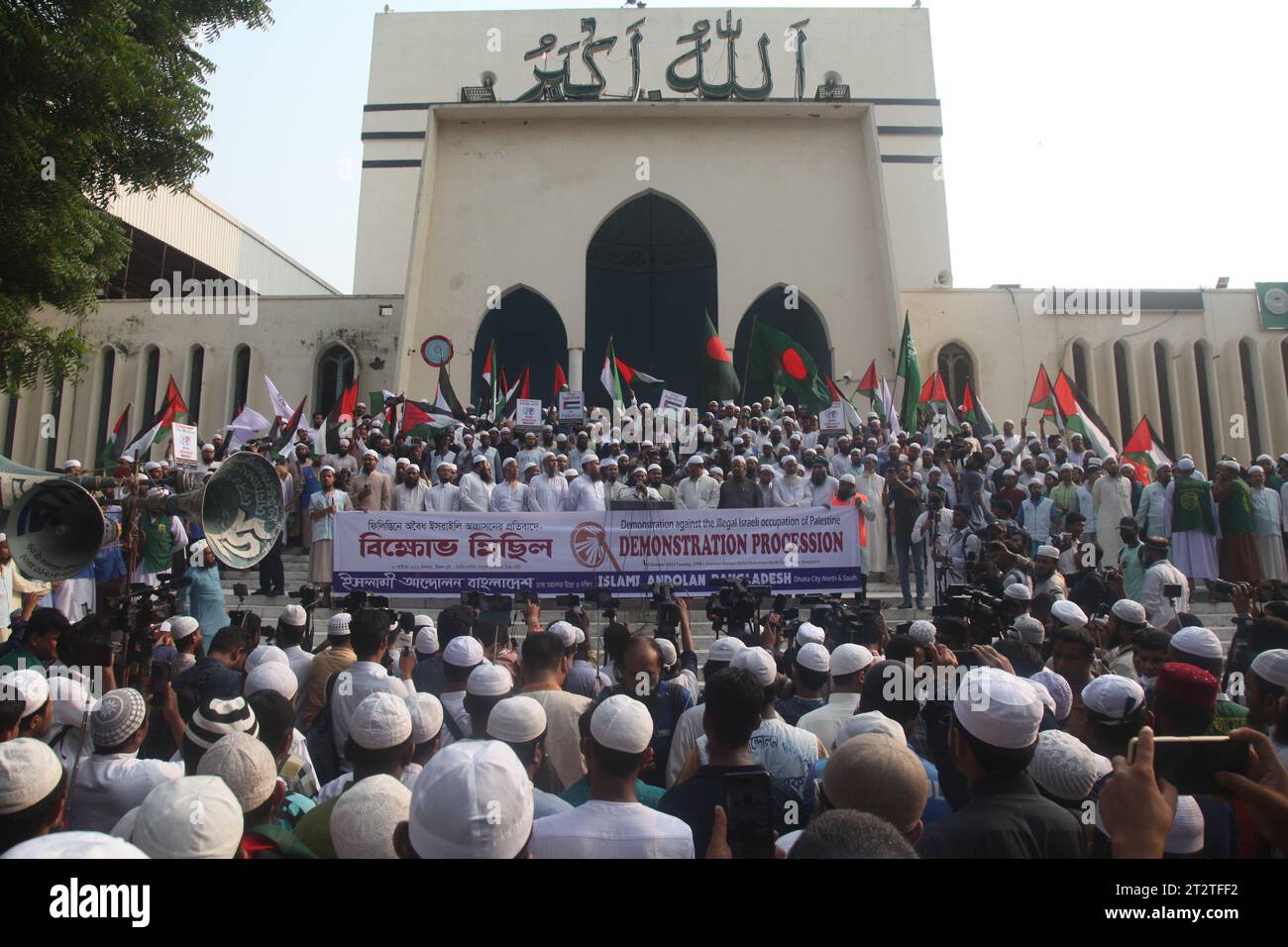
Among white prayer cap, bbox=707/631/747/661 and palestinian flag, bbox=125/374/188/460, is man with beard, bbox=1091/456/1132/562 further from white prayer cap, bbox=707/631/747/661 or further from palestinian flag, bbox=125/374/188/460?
palestinian flag, bbox=125/374/188/460

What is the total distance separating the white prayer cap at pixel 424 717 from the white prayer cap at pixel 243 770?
28.4 inches

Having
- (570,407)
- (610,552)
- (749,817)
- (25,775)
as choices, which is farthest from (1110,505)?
(25,775)

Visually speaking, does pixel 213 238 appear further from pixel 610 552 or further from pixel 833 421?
pixel 610 552

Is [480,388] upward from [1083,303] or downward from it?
downward

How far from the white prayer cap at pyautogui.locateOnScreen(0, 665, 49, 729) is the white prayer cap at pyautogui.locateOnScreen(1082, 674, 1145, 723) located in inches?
144

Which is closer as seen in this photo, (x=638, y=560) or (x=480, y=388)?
(x=638, y=560)

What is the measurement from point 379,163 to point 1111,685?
87.7ft

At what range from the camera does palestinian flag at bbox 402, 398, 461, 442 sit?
14.3 m

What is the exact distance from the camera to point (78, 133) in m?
10.7

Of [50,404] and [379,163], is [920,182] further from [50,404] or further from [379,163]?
[50,404]

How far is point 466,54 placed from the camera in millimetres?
27000

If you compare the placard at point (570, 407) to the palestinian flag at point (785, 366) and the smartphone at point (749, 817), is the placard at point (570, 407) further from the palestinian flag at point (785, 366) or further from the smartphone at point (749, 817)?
the smartphone at point (749, 817)
